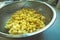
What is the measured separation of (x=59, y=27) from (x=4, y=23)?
1.13 ft

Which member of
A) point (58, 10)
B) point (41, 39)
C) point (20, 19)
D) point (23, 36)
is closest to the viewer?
point (23, 36)

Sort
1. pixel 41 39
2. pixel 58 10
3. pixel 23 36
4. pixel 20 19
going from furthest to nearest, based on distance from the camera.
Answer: pixel 58 10
pixel 20 19
pixel 41 39
pixel 23 36

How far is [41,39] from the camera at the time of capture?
0.73 m

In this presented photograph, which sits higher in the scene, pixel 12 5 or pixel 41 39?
pixel 12 5

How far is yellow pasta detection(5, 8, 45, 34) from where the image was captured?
75cm

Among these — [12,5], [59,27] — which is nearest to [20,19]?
[12,5]

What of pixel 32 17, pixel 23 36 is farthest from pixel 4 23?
pixel 23 36

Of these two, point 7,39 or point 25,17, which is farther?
point 25,17

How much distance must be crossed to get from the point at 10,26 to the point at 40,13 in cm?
23

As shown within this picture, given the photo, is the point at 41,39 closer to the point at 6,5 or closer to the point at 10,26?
the point at 10,26

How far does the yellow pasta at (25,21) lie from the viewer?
0.75 metres

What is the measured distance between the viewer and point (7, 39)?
0.64 meters

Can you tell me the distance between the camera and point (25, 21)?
820 mm

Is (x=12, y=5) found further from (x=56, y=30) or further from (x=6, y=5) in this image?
(x=56, y=30)
